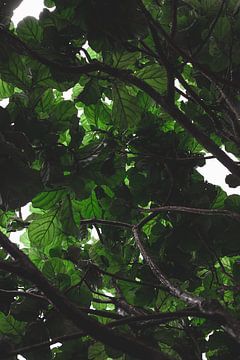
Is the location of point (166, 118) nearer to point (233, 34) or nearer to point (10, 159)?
point (233, 34)

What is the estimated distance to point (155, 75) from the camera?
1.69 metres

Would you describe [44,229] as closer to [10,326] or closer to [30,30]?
[10,326]

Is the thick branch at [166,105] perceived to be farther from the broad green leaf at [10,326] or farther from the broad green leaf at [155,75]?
the broad green leaf at [10,326]

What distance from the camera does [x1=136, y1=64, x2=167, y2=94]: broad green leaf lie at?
168cm

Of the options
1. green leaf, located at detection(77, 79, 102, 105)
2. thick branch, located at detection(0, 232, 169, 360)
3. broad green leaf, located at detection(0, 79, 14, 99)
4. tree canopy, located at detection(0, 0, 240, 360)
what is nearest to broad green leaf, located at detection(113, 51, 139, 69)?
tree canopy, located at detection(0, 0, 240, 360)

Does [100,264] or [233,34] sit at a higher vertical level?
[233,34]

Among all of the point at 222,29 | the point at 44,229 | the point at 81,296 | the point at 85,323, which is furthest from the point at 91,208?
the point at 85,323

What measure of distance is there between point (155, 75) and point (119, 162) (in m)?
0.39

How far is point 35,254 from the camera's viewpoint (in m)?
2.29

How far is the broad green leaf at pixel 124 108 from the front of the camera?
171 centimetres

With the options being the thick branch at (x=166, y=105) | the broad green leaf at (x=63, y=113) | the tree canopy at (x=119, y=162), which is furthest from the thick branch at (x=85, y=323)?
the broad green leaf at (x=63, y=113)

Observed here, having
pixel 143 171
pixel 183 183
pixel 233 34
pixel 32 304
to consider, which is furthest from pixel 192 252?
pixel 233 34

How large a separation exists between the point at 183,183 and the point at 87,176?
1.73 feet

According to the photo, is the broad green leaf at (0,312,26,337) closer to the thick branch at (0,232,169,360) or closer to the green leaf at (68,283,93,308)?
the green leaf at (68,283,93,308)
